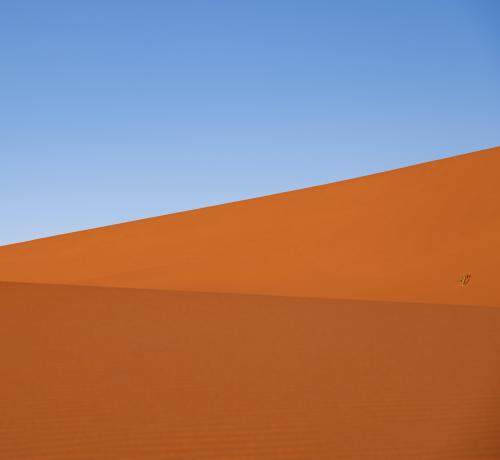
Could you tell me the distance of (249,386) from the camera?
6.57 m

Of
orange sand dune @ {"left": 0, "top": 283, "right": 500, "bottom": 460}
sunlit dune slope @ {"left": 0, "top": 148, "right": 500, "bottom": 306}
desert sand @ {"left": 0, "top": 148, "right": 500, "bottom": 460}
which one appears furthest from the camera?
sunlit dune slope @ {"left": 0, "top": 148, "right": 500, "bottom": 306}

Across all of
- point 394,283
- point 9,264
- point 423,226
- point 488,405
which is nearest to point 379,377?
point 488,405

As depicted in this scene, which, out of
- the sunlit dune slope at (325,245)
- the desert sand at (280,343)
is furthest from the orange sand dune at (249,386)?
the sunlit dune slope at (325,245)

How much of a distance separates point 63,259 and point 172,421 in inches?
884

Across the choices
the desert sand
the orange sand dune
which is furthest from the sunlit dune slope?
the orange sand dune

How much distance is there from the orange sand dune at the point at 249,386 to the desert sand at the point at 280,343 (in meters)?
Answer: 0.02

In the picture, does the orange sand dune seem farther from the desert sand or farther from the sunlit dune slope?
the sunlit dune slope

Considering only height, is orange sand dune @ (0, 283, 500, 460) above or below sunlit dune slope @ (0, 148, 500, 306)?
below

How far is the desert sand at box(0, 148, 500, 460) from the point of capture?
4.98 m

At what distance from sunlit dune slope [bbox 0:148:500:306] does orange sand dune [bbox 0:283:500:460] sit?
5.48 m

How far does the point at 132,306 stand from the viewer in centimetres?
1365

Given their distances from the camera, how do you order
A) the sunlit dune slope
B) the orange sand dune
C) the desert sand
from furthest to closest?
1. the sunlit dune slope
2. the desert sand
3. the orange sand dune

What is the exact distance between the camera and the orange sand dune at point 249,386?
4793mm

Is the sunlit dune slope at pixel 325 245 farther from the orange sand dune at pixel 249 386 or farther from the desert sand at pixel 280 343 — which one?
the orange sand dune at pixel 249 386
